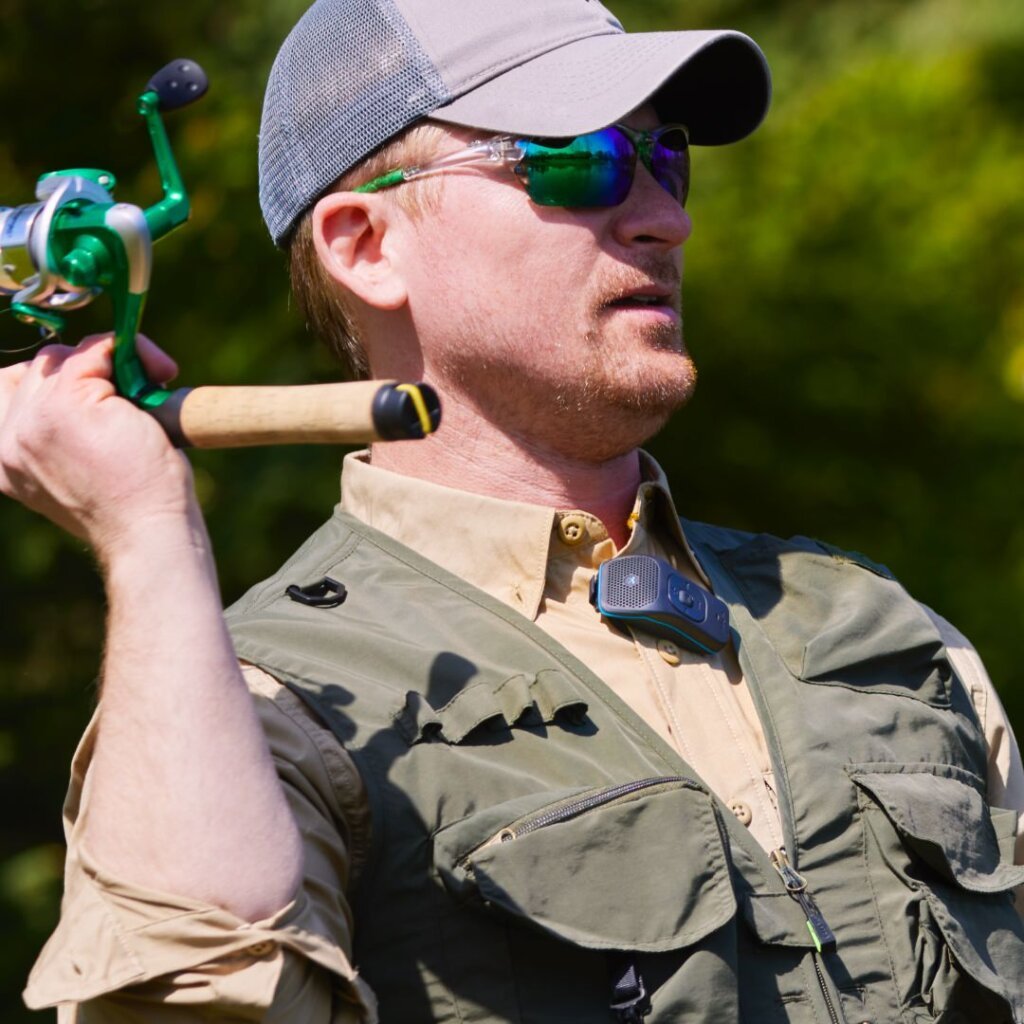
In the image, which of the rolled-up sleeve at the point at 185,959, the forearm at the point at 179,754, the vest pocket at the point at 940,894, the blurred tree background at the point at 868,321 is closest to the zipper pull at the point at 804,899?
the vest pocket at the point at 940,894

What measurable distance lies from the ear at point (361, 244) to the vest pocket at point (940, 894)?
1.08 meters

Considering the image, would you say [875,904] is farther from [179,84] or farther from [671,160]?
[179,84]

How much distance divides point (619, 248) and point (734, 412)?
14.0 ft

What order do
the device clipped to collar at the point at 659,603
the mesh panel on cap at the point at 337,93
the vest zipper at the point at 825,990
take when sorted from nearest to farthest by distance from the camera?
the vest zipper at the point at 825,990, the device clipped to collar at the point at 659,603, the mesh panel on cap at the point at 337,93

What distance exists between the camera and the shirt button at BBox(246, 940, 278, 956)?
1723mm

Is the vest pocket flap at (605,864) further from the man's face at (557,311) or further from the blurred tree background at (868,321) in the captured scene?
the blurred tree background at (868,321)

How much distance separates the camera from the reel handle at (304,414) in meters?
1.71

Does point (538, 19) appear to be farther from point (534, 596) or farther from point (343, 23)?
point (534, 596)

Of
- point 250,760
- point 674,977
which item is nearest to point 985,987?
point 674,977

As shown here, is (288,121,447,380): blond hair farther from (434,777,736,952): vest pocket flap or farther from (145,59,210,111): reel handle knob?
(434,777,736,952): vest pocket flap

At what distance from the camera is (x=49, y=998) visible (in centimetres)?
176

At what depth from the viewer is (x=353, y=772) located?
207cm

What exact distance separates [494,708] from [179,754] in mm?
555

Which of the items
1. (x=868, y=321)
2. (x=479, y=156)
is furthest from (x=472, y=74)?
(x=868, y=321)
